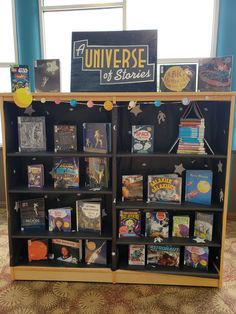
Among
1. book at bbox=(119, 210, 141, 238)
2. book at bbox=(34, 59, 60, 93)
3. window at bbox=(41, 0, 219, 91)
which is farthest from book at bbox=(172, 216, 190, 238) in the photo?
window at bbox=(41, 0, 219, 91)

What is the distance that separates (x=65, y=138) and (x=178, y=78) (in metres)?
0.95

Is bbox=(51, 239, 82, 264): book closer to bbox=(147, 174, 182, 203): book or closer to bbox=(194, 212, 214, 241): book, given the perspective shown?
bbox=(147, 174, 182, 203): book

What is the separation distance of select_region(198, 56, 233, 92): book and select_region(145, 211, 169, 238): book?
39.7 inches

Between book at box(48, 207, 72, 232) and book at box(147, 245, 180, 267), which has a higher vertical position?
book at box(48, 207, 72, 232)

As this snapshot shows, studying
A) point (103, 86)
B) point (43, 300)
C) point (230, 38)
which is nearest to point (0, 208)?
point (43, 300)

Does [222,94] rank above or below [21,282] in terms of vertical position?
above

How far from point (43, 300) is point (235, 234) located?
2.10 meters

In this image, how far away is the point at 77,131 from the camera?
6.82 feet

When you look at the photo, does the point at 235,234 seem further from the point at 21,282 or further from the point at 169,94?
the point at 21,282

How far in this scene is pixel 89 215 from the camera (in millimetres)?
2041

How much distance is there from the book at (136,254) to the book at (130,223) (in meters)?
0.10

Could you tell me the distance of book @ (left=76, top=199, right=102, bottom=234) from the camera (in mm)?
2025

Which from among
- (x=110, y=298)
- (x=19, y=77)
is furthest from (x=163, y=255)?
(x=19, y=77)

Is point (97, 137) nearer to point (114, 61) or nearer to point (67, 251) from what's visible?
point (114, 61)
